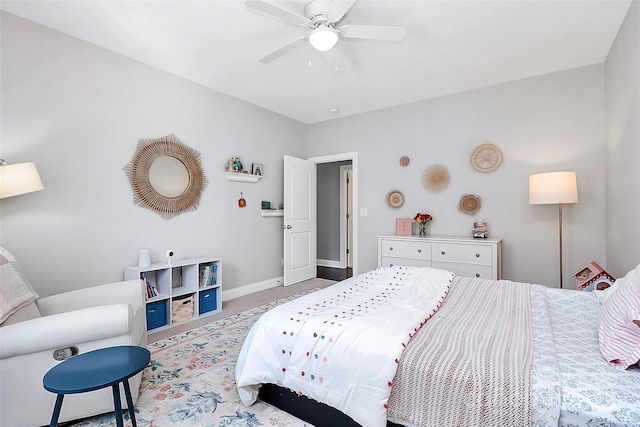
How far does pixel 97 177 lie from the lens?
2730 millimetres

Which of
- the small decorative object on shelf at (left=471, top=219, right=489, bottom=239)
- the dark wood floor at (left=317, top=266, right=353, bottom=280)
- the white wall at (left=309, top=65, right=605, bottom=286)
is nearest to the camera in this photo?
the white wall at (left=309, top=65, right=605, bottom=286)

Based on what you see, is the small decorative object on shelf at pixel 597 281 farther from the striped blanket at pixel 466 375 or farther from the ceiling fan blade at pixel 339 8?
the ceiling fan blade at pixel 339 8

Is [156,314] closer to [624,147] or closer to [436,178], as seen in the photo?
[436,178]

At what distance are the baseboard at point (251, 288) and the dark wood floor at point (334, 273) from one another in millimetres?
959

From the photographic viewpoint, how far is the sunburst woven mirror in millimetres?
3021

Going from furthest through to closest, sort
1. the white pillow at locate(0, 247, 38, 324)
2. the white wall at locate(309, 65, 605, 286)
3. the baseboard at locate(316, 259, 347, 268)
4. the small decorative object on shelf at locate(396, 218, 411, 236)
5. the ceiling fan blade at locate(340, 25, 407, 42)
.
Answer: the baseboard at locate(316, 259, 347, 268)
the small decorative object on shelf at locate(396, 218, 411, 236)
the white wall at locate(309, 65, 605, 286)
the ceiling fan blade at locate(340, 25, 407, 42)
the white pillow at locate(0, 247, 38, 324)

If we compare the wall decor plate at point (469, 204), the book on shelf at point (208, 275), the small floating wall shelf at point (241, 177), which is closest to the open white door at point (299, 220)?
the small floating wall shelf at point (241, 177)

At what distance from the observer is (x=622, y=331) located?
1158 mm

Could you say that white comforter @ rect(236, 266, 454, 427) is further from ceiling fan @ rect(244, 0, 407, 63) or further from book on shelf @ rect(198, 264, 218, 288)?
book on shelf @ rect(198, 264, 218, 288)

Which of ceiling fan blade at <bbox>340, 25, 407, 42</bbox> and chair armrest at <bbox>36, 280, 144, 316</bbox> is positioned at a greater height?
ceiling fan blade at <bbox>340, 25, 407, 42</bbox>

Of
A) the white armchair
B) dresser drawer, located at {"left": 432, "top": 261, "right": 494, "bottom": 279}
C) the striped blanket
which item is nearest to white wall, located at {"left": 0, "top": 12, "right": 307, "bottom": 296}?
the white armchair

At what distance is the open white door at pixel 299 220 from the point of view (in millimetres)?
4551

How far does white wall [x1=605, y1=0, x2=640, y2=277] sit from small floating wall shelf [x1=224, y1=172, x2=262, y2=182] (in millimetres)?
3697

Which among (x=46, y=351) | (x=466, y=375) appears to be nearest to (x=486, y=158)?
(x=466, y=375)
